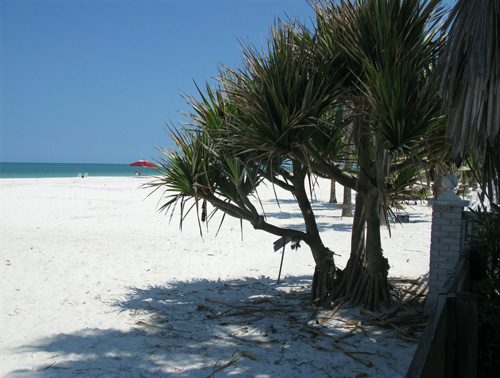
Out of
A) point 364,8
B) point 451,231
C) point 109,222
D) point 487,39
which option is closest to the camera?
point 487,39

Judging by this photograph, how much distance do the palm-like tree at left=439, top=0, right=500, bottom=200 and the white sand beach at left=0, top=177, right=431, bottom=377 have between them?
2200 mm

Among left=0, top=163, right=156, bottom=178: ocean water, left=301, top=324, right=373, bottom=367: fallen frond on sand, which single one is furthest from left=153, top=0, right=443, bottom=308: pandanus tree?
left=0, top=163, right=156, bottom=178: ocean water

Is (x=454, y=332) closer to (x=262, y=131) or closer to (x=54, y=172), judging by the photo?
(x=262, y=131)

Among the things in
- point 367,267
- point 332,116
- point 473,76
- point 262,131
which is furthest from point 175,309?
point 473,76

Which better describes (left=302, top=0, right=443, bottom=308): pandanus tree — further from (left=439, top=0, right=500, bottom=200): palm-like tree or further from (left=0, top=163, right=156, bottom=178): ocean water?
(left=0, top=163, right=156, bottom=178): ocean water

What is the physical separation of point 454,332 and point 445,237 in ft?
9.49

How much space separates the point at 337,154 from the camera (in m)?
5.93

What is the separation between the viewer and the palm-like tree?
2.84 metres

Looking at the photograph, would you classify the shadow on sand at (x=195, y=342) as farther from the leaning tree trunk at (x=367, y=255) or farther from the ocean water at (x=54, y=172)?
the ocean water at (x=54, y=172)

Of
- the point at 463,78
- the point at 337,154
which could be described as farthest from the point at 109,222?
the point at 463,78

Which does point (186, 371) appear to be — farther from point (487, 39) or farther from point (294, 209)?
point (294, 209)

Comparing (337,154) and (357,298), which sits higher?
(337,154)

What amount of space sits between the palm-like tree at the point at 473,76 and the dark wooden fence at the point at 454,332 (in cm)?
110

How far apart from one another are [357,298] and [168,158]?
3041 mm
